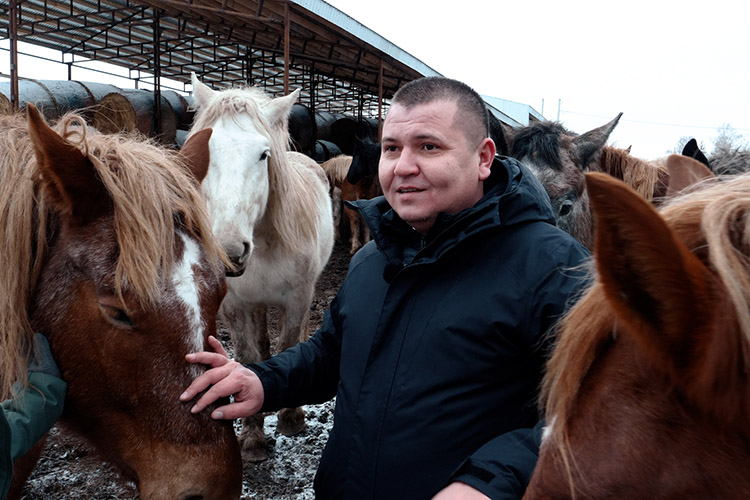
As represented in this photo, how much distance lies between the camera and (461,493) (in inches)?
42.8

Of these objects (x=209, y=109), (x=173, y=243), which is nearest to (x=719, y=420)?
(x=173, y=243)

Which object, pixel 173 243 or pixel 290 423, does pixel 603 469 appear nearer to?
pixel 173 243

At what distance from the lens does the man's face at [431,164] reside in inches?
59.5

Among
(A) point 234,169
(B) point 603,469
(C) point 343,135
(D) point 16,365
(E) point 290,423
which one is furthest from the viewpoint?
(C) point 343,135

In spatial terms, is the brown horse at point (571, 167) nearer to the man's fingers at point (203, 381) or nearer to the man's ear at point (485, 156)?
the man's ear at point (485, 156)

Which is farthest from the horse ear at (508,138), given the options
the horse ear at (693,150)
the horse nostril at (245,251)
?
the horse nostril at (245,251)

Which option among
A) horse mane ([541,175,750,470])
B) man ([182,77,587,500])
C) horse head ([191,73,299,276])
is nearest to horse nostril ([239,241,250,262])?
horse head ([191,73,299,276])

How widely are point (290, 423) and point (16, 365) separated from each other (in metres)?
2.59

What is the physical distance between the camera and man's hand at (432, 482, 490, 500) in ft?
3.52

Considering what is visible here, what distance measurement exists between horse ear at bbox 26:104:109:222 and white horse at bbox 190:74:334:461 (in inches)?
54.9

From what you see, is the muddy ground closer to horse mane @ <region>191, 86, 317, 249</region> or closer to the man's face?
horse mane @ <region>191, 86, 317, 249</region>

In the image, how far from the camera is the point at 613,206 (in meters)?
0.53

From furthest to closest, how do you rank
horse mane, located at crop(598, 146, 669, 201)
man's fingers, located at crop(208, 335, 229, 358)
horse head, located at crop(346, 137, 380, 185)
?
horse head, located at crop(346, 137, 380, 185)
horse mane, located at crop(598, 146, 669, 201)
man's fingers, located at crop(208, 335, 229, 358)

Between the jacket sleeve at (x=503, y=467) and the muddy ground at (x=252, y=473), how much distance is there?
2.05 meters
